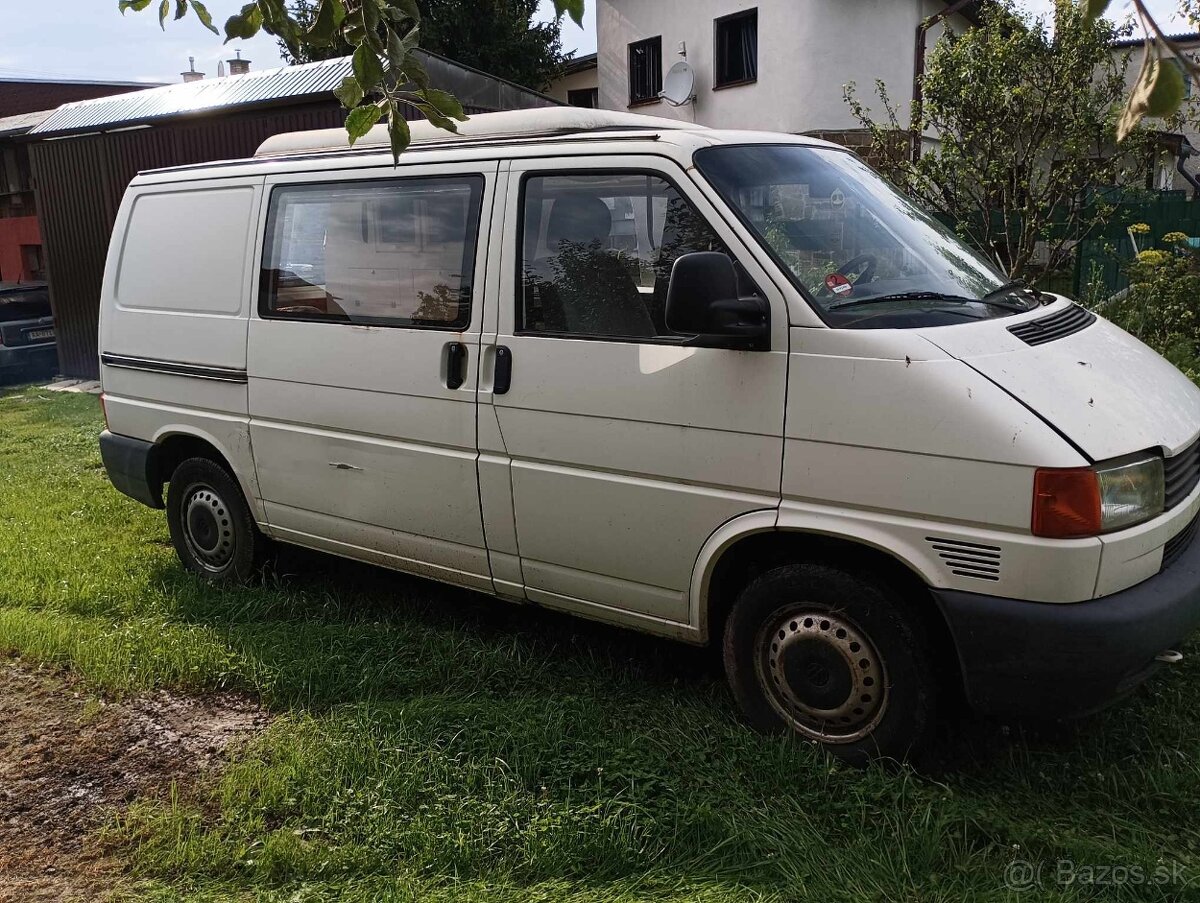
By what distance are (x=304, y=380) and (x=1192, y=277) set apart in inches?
276

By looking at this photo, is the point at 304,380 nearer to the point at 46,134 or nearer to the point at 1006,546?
the point at 1006,546

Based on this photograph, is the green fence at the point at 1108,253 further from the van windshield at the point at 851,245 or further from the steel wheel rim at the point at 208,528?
the steel wheel rim at the point at 208,528

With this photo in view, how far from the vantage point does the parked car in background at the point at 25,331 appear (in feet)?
50.6

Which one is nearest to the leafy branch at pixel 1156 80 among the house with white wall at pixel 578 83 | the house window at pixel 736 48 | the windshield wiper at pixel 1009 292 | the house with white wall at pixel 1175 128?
the house with white wall at pixel 1175 128

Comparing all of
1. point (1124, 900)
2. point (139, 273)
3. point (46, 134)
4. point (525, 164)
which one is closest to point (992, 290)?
point (525, 164)

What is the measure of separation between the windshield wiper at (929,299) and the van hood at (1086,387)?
155 mm

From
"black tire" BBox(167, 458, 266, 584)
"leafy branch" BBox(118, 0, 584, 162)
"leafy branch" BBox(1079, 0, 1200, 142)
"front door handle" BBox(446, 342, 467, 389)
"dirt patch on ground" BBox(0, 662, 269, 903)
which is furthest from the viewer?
"black tire" BBox(167, 458, 266, 584)

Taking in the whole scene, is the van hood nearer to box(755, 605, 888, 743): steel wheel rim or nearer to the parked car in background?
box(755, 605, 888, 743): steel wheel rim

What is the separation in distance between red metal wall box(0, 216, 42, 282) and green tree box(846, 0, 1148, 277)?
1670 centimetres

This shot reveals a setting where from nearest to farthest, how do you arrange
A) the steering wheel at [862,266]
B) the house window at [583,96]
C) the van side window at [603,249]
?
the steering wheel at [862,266]
the van side window at [603,249]
the house window at [583,96]

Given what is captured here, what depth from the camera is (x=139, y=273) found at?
5.69m

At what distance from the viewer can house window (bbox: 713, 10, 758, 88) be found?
19.6 m

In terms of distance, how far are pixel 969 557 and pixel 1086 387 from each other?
66 cm

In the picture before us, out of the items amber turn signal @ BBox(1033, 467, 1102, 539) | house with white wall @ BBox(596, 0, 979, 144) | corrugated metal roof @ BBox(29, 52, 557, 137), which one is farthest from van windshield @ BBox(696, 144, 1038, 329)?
house with white wall @ BBox(596, 0, 979, 144)
